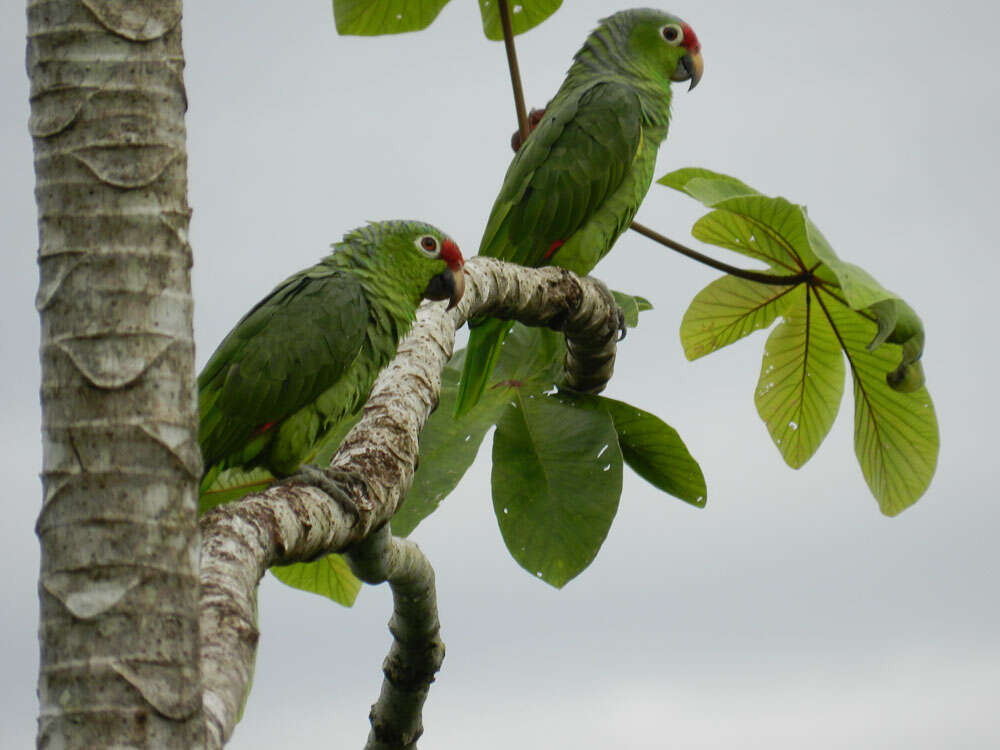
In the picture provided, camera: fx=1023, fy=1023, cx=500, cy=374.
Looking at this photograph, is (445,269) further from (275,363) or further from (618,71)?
(618,71)

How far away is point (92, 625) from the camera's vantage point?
0.92m

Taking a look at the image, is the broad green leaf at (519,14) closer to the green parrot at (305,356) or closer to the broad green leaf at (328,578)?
the green parrot at (305,356)

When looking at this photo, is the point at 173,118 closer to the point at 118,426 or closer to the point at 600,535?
the point at 118,426

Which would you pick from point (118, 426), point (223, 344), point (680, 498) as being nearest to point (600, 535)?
Answer: point (680, 498)

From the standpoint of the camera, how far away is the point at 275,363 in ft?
7.86

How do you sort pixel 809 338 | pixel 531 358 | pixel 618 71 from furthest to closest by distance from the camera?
pixel 618 71 < pixel 531 358 < pixel 809 338

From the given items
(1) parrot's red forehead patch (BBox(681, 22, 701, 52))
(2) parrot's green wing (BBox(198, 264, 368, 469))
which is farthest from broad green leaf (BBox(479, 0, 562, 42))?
(2) parrot's green wing (BBox(198, 264, 368, 469))

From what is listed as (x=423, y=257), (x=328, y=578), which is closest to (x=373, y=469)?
(x=423, y=257)

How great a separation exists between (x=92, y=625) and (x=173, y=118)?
1.63 feet

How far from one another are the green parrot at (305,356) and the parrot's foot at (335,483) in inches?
27.6

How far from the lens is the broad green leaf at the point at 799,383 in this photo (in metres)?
3.11

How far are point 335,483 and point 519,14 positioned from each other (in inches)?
107

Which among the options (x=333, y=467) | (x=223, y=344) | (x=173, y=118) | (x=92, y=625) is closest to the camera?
(x=92, y=625)

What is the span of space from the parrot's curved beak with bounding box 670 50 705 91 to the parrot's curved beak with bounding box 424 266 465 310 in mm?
1683
